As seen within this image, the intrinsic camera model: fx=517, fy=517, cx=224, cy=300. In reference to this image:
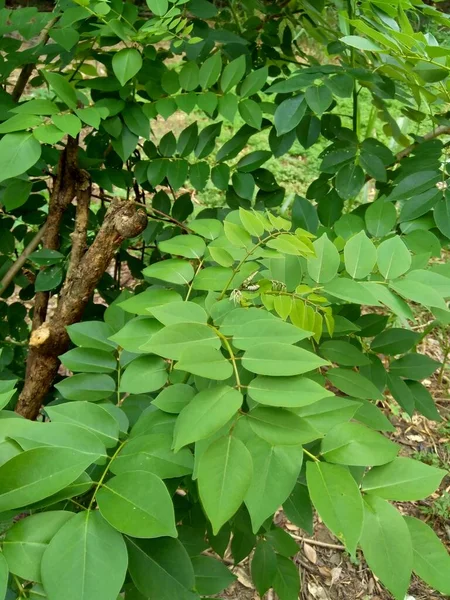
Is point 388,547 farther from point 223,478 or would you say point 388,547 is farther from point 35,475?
point 35,475

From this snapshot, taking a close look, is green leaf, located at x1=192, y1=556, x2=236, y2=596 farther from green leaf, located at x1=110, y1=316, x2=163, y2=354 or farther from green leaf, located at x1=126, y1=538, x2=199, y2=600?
green leaf, located at x1=110, y1=316, x2=163, y2=354

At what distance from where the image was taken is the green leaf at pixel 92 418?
0.51 meters

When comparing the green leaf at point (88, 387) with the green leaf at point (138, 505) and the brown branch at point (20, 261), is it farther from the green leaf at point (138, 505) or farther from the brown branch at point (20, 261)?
the brown branch at point (20, 261)

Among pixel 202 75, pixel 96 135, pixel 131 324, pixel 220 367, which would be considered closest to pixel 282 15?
pixel 202 75

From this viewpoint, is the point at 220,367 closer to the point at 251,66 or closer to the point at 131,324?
the point at 131,324

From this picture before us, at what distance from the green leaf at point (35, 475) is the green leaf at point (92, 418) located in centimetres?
7

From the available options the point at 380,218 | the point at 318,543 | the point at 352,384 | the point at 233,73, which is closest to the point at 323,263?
the point at 352,384

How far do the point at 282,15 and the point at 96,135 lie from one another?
1.79 feet

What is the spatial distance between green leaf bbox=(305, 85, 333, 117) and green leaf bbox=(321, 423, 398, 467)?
61 centimetres

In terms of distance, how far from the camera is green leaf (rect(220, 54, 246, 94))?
0.94 m

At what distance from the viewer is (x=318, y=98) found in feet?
3.01

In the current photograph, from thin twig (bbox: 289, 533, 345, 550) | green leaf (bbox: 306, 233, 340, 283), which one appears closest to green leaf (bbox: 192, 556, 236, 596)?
green leaf (bbox: 306, 233, 340, 283)

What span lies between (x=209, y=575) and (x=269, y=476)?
30 centimetres

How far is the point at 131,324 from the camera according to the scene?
61cm
